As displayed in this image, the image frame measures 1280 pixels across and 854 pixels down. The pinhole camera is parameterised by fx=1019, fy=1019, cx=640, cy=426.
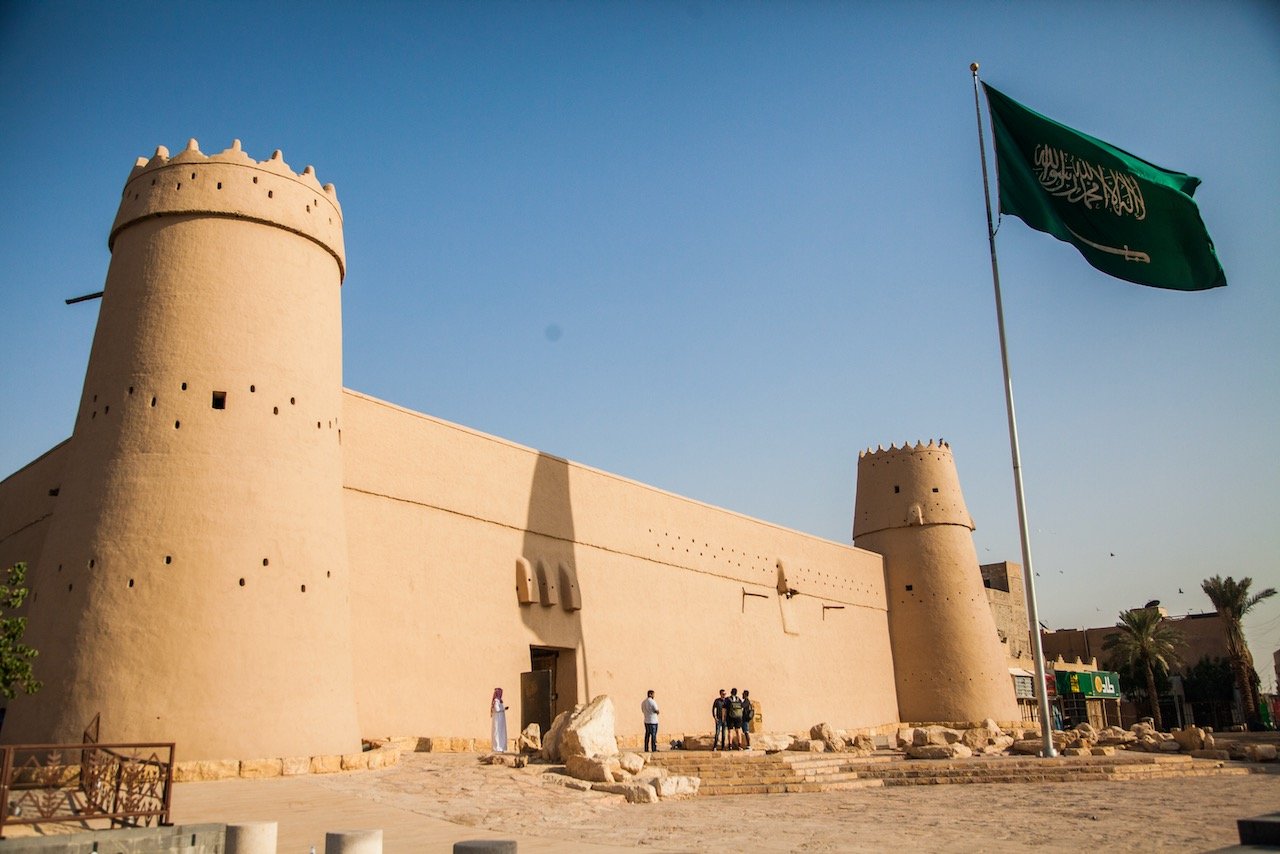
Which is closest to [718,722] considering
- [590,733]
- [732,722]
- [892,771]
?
[732,722]

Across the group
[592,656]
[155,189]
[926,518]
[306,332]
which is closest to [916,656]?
[926,518]

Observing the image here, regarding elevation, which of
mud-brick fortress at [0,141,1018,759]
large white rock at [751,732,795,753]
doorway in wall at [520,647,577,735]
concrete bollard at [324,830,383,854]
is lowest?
large white rock at [751,732,795,753]

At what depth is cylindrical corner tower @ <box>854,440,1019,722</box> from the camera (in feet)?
93.6

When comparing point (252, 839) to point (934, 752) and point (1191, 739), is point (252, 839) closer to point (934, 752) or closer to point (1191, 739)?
point (934, 752)

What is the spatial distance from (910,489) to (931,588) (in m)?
2.93

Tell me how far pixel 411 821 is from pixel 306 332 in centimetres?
724

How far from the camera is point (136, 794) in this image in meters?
8.09

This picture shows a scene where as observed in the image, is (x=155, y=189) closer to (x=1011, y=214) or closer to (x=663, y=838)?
(x=663, y=838)

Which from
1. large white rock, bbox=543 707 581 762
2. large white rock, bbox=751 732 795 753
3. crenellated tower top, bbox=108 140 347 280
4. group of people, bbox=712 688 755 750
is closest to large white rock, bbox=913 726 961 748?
large white rock, bbox=751 732 795 753

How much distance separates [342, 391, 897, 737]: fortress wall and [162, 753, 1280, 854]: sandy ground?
3.83m

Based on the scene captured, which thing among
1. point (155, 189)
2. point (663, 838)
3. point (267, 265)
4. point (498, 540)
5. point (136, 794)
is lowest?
point (663, 838)

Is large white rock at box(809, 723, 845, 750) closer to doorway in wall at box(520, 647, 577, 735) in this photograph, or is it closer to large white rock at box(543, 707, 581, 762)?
doorway in wall at box(520, 647, 577, 735)

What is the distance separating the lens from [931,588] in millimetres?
29609

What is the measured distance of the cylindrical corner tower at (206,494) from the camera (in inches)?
439
